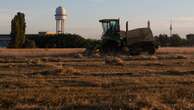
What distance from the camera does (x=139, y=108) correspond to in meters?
12.0

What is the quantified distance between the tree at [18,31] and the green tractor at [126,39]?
4238 cm

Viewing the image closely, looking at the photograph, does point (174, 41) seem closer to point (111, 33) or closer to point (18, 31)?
point (18, 31)

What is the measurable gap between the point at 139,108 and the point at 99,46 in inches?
1523

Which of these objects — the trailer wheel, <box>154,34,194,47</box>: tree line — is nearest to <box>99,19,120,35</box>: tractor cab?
the trailer wheel

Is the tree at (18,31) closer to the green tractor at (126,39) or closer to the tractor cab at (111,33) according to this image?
the green tractor at (126,39)

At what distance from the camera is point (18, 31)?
297 ft

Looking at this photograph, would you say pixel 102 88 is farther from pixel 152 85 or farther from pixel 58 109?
pixel 58 109

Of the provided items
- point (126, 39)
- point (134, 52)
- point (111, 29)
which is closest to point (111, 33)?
point (111, 29)

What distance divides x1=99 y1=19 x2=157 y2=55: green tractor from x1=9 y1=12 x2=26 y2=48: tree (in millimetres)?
42384

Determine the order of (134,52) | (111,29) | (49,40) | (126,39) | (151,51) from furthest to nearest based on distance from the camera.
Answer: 1. (49,40)
2. (151,51)
3. (134,52)
4. (126,39)
5. (111,29)

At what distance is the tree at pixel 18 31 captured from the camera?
9112 cm

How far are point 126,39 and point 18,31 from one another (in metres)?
43.2

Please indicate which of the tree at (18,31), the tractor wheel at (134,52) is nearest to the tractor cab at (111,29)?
the tractor wheel at (134,52)

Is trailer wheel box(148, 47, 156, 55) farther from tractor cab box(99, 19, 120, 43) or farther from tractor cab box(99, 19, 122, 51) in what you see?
tractor cab box(99, 19, 120, 43)
